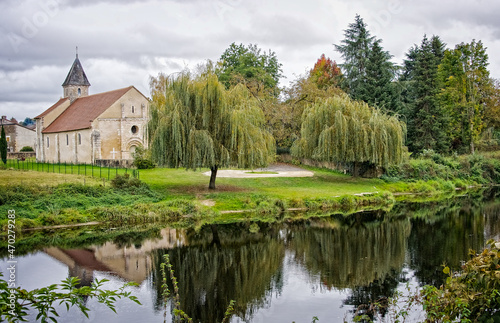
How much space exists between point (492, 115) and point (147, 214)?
131ft

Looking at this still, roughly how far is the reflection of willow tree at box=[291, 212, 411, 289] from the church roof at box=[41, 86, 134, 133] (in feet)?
90.1

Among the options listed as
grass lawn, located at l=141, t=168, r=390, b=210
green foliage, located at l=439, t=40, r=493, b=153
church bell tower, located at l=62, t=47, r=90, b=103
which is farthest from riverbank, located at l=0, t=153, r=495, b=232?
church bell tower, located at l=62, t=47, r=90, b=103

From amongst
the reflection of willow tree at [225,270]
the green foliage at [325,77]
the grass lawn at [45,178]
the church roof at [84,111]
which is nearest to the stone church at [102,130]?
the church roof at [84,111]

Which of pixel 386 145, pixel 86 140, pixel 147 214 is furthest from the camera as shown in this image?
pixel 86 140

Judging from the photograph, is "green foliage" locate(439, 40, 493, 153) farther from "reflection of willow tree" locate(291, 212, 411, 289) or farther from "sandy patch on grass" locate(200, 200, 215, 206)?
"sandy patch on grass" locate(200, 200, 215, 206)

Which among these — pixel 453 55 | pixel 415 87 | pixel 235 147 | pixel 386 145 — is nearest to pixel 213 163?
pixel 235 147

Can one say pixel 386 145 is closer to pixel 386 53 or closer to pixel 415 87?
pixel 415 87

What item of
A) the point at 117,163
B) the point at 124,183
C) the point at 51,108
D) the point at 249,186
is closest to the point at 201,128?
the point at 124,183

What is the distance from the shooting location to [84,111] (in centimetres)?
4491

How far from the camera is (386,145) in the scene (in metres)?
29.5

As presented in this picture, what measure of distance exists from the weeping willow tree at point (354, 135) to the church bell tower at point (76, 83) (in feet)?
98.7

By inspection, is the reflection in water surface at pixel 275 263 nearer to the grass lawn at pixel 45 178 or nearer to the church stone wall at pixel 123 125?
the grass lawn at pixel 45 178

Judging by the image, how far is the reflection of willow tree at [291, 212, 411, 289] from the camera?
44.2 ft

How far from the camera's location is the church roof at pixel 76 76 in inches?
1975
